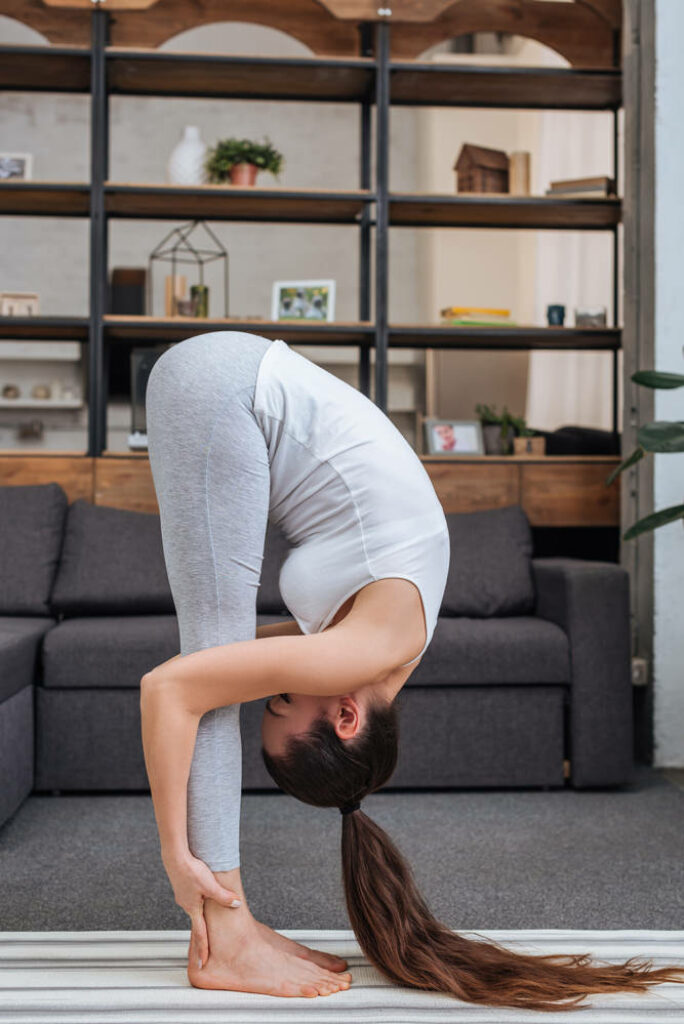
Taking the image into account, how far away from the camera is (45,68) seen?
12.0 ft

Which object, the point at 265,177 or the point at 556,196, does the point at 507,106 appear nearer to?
the point at 556,196

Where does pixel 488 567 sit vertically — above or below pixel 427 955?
above

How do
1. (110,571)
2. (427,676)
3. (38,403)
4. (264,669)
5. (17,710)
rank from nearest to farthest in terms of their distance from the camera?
(264,669) < (17,710) < (427,676) < (110,571) < (38,403)

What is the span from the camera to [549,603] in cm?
301

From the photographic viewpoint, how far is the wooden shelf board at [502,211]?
364 centimetres

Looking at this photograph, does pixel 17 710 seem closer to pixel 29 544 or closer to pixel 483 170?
pixel 29 544

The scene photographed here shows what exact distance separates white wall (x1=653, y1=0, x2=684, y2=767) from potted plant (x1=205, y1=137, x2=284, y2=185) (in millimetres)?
1301

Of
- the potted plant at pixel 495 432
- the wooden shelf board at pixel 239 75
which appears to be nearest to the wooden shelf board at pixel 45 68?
the wooden shelf board at pixel 239 75

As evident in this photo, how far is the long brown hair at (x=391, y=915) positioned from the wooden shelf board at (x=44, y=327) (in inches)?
97.2

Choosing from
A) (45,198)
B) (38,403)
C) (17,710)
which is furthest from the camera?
(38,403)

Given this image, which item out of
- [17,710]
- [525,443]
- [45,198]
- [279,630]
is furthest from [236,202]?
[279,630]

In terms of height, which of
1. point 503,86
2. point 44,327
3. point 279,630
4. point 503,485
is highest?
point 503,86

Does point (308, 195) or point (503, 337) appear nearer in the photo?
point (308, 195)

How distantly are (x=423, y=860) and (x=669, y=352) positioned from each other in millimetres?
1751
